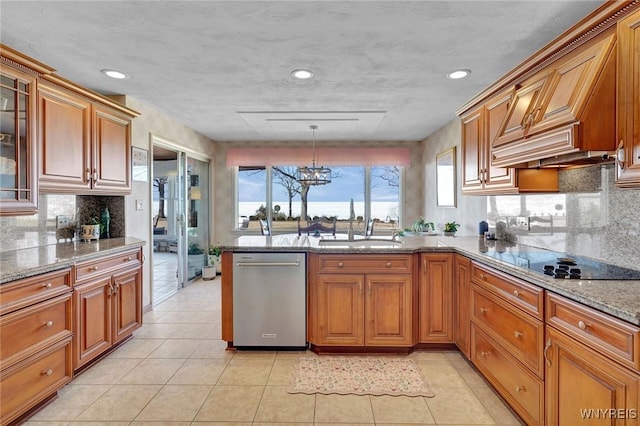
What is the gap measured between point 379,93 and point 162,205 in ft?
10.3

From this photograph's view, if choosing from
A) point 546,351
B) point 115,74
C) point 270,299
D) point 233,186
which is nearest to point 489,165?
point 546,351

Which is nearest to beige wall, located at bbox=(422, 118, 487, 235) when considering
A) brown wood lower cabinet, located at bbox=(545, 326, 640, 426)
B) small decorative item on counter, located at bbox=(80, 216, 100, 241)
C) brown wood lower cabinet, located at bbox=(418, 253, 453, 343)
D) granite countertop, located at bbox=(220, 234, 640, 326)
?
granite countertop, located at bbox=(220, 234, 640, 326)

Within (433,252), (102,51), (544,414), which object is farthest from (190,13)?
(544,414)

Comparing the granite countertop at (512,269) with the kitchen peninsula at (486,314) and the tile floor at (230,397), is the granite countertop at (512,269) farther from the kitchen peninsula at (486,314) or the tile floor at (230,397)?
the tile floor at (230,397)

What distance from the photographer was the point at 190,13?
2.11 metres

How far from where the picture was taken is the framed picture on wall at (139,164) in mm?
3869

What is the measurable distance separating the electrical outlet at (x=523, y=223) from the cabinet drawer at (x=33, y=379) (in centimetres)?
364

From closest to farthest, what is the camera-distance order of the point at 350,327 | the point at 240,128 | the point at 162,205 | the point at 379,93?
the point at 350,327, the point at 379,93, the point at 162,205, the point at 240,128

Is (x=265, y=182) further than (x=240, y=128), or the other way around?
(x=265, y=182)

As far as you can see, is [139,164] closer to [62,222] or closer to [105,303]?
[62,222]

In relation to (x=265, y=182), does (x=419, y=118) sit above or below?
above

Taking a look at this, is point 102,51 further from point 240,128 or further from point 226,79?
point 240,128

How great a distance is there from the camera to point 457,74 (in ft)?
10.3

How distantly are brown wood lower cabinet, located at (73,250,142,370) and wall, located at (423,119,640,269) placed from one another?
3.51m
